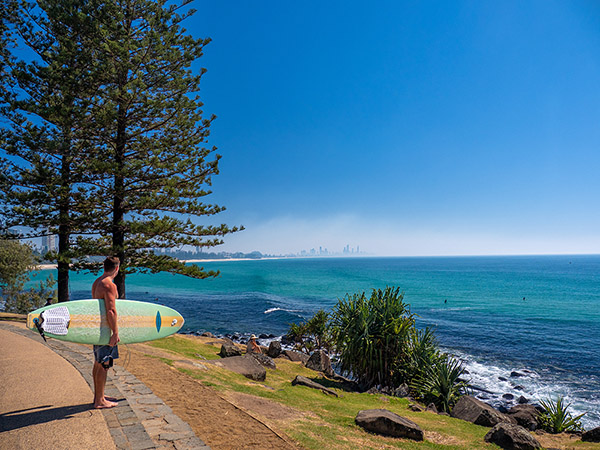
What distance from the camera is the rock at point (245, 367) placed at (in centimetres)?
1106

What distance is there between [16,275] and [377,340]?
30.6 metres

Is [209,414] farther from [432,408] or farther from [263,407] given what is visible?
[432,408]

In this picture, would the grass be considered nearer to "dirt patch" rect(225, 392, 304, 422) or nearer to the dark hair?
"dirt patch" rect(225, 392, 304, 422)

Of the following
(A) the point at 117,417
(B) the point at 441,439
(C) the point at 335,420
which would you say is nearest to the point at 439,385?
(B) the point at 441,439

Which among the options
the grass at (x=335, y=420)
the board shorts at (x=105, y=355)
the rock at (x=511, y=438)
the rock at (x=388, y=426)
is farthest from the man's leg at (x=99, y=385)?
the rock at (x=511, y=438)

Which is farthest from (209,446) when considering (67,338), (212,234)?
(212,234)

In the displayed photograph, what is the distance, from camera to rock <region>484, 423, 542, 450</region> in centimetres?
794

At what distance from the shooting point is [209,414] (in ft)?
19.7

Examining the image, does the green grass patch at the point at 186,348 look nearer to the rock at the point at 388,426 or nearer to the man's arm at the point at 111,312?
the rock at the point at 388,426

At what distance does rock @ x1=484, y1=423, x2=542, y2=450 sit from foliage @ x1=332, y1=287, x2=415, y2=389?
5.27 meters

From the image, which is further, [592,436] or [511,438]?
[592,436]

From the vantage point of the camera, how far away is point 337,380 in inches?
621

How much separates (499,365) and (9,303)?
1554 inches

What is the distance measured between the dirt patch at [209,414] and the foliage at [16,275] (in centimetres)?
2735
